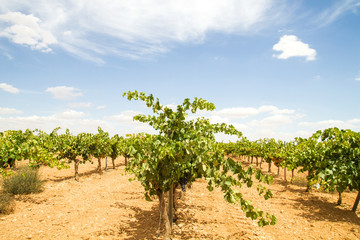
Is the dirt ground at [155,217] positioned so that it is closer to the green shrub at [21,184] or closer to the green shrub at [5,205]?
the green shrub at [5,205]

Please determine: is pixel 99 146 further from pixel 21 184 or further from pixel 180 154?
pixel 180 154

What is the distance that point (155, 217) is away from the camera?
9.09 m

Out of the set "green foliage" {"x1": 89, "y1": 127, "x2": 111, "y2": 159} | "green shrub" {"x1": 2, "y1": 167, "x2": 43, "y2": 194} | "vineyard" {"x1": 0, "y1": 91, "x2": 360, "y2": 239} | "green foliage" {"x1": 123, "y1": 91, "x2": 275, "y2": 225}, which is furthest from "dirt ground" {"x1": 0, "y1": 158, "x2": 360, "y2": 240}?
"green foliage" {"x1": 89, "y1": 127, "x2": 111, "y2": 159}

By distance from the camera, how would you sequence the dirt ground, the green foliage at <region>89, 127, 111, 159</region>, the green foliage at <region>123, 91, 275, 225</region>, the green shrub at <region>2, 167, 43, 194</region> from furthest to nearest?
the green foliage at <region>89, 127, 111, 159</region>, the green shrub at <region>2, 167, 43, 194</region>, the dirt ground, the green foliage at <region>123, 91, 275, 225</region>

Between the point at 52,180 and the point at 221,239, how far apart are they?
15.5 metres

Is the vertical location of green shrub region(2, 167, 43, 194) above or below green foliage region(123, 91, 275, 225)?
below

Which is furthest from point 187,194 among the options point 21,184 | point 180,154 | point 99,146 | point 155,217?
point 99,146

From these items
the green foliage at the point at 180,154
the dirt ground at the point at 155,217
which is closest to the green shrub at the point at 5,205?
the dirt ground at the point at 155,217

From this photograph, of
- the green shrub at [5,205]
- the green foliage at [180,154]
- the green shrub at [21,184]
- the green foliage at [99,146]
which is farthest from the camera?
the green foliage at [99,146]

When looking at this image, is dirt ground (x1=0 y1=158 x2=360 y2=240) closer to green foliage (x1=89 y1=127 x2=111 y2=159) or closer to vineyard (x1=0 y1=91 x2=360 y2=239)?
vineyard (x1=0 y1=91 x2=360 y2=239)

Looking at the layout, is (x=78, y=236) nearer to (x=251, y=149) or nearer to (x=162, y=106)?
(x=162, y=106)

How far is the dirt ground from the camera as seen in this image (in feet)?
24.3

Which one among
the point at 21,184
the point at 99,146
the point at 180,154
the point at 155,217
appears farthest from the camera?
the point at 99,146

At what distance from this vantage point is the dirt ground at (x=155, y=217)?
741 centimetres
